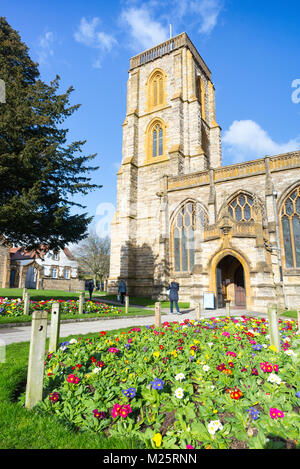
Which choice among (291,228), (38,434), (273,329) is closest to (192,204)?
(291,228)

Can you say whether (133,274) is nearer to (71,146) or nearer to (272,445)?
(71,146)

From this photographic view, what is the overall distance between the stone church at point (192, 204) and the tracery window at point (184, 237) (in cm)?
9

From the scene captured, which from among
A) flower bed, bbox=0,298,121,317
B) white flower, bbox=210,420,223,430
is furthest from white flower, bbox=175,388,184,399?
flower bed, bbox=0,298,121,317

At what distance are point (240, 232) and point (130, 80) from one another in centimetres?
2663

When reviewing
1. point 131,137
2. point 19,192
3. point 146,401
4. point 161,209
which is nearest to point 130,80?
point 131,137

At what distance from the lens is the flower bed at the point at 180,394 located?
257cm

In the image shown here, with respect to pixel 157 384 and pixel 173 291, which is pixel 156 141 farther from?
pixel 157 384

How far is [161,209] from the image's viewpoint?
23.9 metres

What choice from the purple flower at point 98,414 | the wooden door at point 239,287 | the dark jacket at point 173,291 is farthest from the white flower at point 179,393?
the wooden door at point 239,287

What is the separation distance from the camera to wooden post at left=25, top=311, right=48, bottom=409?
331 centimetres

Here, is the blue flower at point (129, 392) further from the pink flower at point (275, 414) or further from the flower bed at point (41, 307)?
the flower bed at point (41, 307)

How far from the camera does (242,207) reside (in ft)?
66.2

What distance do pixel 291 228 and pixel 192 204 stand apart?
8.10 metres

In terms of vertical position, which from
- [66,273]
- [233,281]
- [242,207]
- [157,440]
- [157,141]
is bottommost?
[157,440]
